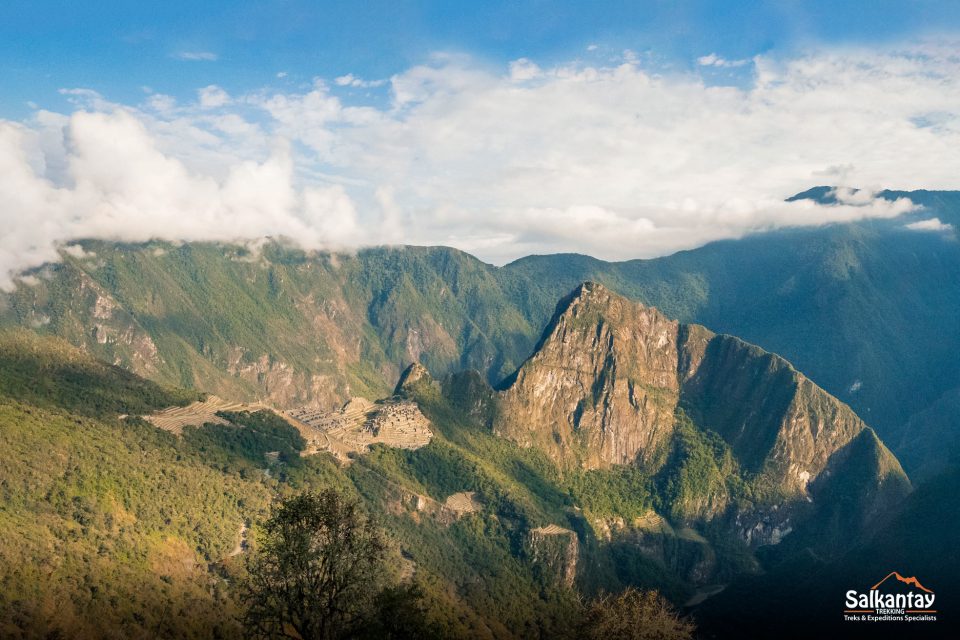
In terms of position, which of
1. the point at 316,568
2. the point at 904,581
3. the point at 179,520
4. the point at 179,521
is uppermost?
the point at 316,568

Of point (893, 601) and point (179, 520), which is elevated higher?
point (179, 520)

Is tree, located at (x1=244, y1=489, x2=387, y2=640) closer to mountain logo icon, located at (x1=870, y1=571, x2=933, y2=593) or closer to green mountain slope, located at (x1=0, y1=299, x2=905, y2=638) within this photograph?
green mountain slope, located at (x1=0, y1=299, x2=905, y2=638)

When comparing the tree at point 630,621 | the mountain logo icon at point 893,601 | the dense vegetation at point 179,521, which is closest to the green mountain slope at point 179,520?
the dense vegetation at point 179,521

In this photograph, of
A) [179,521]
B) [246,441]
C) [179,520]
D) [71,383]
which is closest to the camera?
[179,521]

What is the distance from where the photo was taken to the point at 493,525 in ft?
626

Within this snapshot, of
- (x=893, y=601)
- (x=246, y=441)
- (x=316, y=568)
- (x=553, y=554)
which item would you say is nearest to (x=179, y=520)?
(x=246, y=441)

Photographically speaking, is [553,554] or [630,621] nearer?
[630,621]

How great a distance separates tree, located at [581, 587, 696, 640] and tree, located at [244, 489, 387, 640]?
26116 mm

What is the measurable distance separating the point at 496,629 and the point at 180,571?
58306 millimetres

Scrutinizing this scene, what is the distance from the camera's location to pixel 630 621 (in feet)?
A: 254

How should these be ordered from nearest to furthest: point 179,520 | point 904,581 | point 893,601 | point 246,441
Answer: point 179,520, point 893,601, point 904,581, point 246,441

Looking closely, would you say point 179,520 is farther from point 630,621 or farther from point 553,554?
point 630,621

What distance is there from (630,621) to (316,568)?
107ft

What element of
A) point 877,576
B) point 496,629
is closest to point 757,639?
point 877,576
